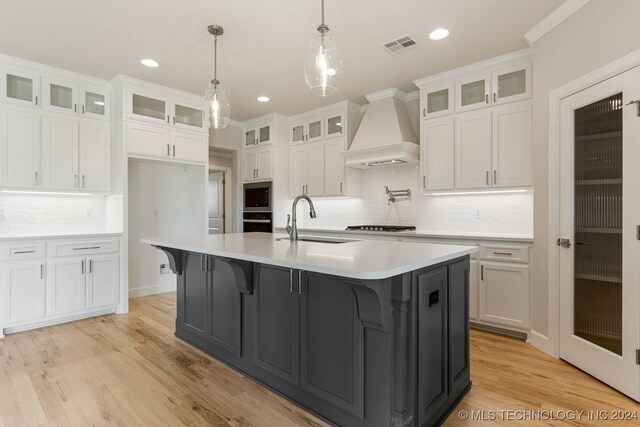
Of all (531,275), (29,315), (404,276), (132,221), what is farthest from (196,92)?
(531,275)

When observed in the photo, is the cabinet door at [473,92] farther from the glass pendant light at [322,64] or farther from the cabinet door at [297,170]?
the cabinet door at [297,170]

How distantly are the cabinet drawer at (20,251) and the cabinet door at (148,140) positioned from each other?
4.46 feet

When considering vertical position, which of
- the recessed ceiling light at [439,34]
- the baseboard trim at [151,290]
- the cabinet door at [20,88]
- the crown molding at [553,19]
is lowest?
the baseboard trim at [151,290]

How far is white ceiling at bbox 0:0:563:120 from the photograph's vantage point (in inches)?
106

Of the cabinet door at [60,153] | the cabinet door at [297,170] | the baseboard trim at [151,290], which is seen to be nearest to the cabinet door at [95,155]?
the cabinet door at [60,153]

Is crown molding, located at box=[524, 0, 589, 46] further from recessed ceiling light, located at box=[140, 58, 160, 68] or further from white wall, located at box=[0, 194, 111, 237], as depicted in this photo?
white wall, located at box=[0, 194, 111, 237]

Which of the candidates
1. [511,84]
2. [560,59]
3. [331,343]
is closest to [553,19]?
[560,59]

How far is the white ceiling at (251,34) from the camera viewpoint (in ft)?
8.83

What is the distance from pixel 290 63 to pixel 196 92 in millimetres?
1586

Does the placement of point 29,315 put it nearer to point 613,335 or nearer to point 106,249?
point 106,249

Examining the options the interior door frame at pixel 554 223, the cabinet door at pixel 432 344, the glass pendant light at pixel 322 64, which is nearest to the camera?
the cabinet door at pixel 432 344

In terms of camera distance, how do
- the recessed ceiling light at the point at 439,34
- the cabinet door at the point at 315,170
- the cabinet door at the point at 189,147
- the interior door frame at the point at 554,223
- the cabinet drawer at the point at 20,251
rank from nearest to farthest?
1. the interior door frame at the point at 554,223
2. the recessed ceiling light at the point at 439,34
3. the cabinet drawer at the point at 20,251
4. the cabinet door at the point at 189,147
5. the cabinet door at the point at 315,170

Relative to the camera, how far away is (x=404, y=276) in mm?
1604

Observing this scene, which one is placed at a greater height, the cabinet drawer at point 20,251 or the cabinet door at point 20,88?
the cabinet door at point 20,88
